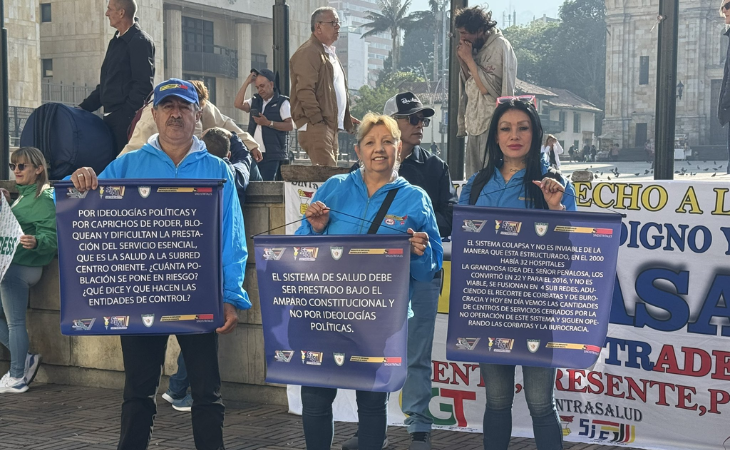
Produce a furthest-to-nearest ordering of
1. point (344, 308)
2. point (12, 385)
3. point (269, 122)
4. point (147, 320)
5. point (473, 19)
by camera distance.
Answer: point (269, 122), point (12, 385), point (473, 19), point (147, 320), point (344, 308)

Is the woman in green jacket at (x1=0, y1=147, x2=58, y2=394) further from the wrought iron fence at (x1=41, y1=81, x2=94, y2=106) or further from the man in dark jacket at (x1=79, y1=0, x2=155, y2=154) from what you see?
the wrought iron fence at (x1=41, y1=81, x2=94, y2=106)

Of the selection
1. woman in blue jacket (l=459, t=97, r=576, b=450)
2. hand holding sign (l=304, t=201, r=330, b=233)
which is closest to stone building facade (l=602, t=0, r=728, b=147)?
woman in blue jacket (l=459, t=97, r=576, b=450)

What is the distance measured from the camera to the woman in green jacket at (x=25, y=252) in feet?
25.8

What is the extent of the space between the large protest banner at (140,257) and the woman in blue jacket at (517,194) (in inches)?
50.7

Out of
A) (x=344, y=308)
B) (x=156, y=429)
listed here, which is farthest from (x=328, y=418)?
(x=156, y=429)

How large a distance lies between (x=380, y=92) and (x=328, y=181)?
9.88 metres

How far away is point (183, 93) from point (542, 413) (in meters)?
2.25

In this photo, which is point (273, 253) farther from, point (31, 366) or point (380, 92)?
point (380, 92)

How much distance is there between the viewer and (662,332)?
5.84 metres

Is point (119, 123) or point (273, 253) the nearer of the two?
point (273, 253)

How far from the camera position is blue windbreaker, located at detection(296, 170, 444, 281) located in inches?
180

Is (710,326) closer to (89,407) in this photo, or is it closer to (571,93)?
(571,93)

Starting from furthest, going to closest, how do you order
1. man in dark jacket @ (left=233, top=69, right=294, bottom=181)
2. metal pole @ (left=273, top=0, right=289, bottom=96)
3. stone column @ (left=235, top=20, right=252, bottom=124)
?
1. stone column @ (left=235, top=20, right=252, bottom=124)
2. man in dark jacket @ (left=233, top=69, right=294, bottom=181)
3. metal pole @ (left=273, top=0, right=289, bottom=96)

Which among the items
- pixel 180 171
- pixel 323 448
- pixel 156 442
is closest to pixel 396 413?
pixel 156 442
